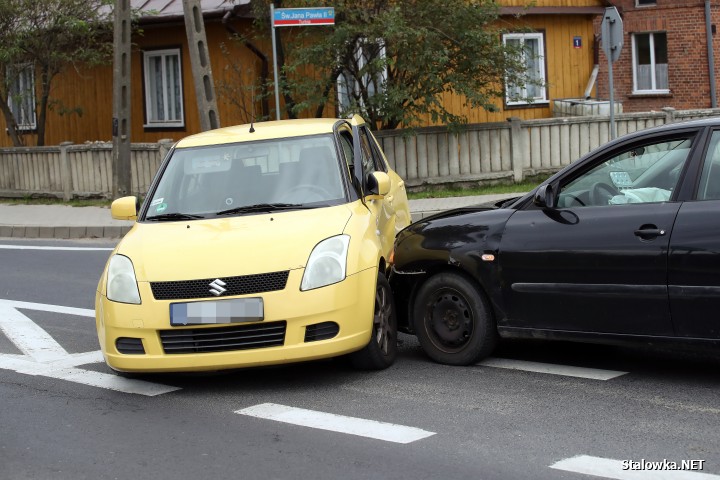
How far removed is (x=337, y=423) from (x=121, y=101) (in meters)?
15.5

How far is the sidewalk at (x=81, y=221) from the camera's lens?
706 inches

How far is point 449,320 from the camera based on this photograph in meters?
7.57

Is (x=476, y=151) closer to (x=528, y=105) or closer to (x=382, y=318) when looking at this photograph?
(x=528, y=105)

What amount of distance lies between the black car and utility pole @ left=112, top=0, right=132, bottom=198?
1378cm

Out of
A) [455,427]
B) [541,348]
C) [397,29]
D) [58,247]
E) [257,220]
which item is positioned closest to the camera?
[455,427]

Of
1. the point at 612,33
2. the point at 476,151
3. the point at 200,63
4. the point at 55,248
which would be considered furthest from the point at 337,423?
the point at 476,151

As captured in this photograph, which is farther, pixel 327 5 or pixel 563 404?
pixel 327 5

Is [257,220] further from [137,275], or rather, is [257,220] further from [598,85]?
[598,85]

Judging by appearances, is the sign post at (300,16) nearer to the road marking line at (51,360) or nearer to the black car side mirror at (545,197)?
the road marking line at (51,360)

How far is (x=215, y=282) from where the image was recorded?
6.83 m

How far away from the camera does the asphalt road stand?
5453 millimetres

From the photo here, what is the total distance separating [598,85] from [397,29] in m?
13.0

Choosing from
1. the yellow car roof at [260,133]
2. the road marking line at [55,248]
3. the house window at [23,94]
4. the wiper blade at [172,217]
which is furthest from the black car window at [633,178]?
the house window at [23,94]

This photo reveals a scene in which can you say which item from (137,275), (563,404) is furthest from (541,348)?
(137,275)
